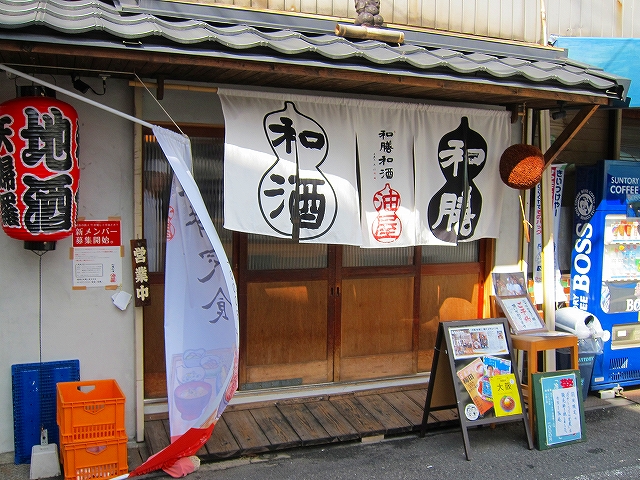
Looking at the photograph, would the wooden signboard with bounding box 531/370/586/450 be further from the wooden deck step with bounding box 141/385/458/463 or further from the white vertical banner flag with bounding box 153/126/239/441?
the white vertical banner flag with bounding box 153/126/239/441

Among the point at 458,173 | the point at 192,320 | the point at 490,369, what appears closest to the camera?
the point at 192,320

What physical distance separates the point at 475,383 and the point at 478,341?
0.43 meters

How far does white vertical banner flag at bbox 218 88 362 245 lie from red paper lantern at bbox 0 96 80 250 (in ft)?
4.55

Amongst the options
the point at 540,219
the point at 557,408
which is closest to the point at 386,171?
the point at 540,219

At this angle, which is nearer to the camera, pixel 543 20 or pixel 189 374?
pixel 189 374

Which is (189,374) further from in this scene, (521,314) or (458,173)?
(521,314)

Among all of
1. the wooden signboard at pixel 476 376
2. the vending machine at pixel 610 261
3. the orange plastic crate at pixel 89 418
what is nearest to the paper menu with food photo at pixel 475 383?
the wooden signboard at pixel 476 376

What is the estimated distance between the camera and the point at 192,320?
Result: 5867 mm

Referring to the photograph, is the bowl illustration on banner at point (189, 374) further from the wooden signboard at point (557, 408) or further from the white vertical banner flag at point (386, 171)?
the wooden signboard at point (557, 408)

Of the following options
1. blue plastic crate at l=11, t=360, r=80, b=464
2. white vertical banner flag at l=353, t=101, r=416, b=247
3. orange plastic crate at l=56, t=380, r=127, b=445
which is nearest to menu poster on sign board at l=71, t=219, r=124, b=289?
blue plastic crate at l=11, t=360, r=80, b=464

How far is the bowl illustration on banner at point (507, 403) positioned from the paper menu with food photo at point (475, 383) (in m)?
0.14

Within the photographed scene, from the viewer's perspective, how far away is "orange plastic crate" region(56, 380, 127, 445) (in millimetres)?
5219

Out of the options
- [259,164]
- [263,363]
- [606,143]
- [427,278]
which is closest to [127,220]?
[259,164]

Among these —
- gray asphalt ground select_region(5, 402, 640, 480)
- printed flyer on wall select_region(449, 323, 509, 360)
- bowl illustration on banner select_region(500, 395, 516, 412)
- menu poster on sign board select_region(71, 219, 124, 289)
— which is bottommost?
gray asphalt ground select_region(5, 402, 640, 480)
